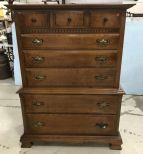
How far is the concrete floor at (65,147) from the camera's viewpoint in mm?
2035

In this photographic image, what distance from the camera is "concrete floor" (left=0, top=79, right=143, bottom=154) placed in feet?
6.68

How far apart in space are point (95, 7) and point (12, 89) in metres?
2.09

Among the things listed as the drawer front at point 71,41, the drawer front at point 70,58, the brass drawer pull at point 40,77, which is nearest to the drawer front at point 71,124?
the brass drawer pull at point 40,77

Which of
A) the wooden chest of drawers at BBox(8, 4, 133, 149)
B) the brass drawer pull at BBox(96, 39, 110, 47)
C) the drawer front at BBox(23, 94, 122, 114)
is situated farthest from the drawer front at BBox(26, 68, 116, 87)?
the brass drawer pull at BBox(96, 39, 110, 47)

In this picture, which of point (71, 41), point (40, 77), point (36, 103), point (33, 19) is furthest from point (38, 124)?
point (33, 19)

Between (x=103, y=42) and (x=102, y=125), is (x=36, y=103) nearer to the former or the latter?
(x=102, y=125)

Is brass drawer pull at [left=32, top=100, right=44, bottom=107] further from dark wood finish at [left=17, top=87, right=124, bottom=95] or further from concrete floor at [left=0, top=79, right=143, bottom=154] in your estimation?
concrete floor at [left=0, top=79, right=143, bottom=154]

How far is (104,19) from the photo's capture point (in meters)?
1.67

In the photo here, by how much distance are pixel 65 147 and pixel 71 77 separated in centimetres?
70

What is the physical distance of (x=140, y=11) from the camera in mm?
3152

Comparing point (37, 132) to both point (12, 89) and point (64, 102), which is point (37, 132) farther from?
point (12, 89)

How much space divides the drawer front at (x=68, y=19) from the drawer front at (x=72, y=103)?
23.6 inches

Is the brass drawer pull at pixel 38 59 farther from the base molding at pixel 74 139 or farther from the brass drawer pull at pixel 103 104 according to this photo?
the base molding at pixel 74 139

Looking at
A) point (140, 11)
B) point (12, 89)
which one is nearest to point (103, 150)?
point (12, 89)
